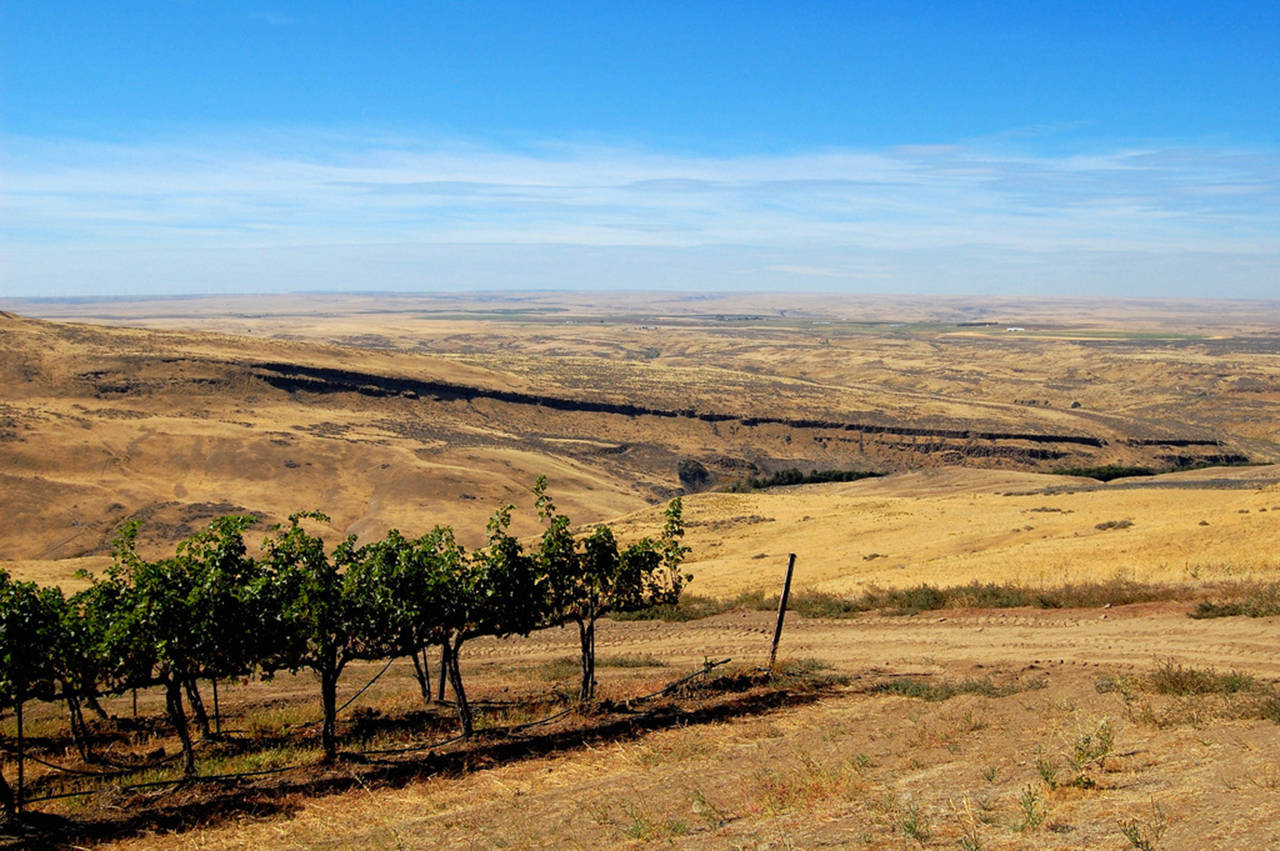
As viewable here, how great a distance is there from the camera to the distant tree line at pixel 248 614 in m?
12.0

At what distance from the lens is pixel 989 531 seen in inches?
1236

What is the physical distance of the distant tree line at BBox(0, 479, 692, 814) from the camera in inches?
471

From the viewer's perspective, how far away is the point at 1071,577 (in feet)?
72.8

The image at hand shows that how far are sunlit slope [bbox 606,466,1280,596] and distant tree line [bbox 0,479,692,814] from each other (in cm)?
1247

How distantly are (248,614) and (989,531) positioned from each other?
1022 inches

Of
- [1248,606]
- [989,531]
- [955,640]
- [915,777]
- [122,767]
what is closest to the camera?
[915,777]

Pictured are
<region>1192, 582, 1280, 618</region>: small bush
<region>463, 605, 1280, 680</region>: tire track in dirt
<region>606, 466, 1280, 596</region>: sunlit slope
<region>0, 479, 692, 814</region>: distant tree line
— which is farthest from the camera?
<region>606, 466, 1280, 596</region>: sunlit slope

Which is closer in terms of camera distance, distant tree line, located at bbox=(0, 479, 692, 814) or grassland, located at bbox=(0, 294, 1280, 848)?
grassland, located at bbox=(0, 294, 1280, 848)

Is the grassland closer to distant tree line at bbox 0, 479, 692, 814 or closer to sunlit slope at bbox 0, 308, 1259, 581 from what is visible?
sunlit slope at bbox 0, 308, 1259, 581

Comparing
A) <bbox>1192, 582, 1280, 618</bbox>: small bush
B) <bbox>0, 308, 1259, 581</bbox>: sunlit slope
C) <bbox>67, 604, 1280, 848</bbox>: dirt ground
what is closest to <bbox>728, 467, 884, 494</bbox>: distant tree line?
<bbox>0, 308, 1259, 581</bbox>: sunlit slope

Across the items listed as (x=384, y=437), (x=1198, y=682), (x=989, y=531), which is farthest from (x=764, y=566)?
(x=384, y=437)

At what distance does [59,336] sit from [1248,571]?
78.5m

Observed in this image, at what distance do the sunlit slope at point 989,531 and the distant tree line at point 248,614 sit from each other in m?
12.5

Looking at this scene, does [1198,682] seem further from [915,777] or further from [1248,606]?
[1248,606]
